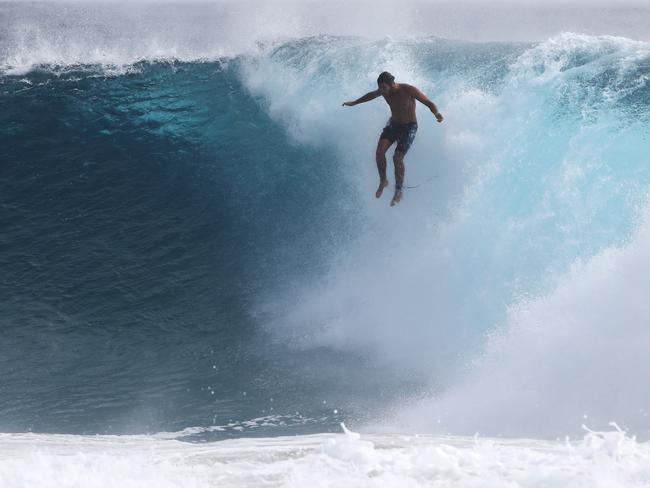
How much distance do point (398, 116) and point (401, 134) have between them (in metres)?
0.23

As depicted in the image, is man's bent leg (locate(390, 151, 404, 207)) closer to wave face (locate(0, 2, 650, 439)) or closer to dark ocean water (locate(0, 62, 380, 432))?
wave face (locate(0, 2, 650, 439))

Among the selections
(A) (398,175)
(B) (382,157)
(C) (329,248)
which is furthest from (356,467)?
(C) (329,248)

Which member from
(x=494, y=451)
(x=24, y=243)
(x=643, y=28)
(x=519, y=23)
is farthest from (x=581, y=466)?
(x=643, y=28)

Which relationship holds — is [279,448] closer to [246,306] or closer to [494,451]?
[494,451]

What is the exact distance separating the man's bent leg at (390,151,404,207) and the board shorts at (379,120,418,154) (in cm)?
8

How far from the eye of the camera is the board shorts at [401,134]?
32.4 feet

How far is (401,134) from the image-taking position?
9.94 metres

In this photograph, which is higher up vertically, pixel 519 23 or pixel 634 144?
pixel 519 23

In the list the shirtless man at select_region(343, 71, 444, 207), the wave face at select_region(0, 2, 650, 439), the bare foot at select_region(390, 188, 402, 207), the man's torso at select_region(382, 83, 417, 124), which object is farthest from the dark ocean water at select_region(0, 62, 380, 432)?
the man's torso at select_region(382, 83, 417, 124)

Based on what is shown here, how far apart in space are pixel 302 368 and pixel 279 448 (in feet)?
8.39

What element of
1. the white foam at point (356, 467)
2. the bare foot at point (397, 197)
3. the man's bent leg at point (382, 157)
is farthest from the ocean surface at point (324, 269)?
the man's bent leg at point (382, 157)

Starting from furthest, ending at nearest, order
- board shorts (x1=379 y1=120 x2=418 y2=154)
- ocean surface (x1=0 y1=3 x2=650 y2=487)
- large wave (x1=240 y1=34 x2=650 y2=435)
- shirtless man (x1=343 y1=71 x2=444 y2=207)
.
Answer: board shorts (x1=379 y1=120 x2=418 y2=154)
shirtless man (x1=343 y1=71 x2=444 y2=207)
large wave (x1=240 y1=34 x2=650 y2=435)
ocean surface (x1=0 y1=3 x2=650 y2=487)

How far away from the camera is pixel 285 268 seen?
11.1 m

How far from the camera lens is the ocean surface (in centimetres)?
795
